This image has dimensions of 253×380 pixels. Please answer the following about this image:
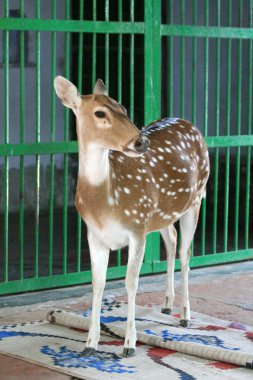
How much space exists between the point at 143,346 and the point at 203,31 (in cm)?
339

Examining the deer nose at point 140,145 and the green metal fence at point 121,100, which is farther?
the green metal fence at point 121,100

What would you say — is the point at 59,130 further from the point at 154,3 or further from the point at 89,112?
the point at 89,112

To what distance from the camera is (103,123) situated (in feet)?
17.3

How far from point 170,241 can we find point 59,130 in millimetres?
6644

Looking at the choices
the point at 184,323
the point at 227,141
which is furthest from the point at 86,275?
the point at 227,141

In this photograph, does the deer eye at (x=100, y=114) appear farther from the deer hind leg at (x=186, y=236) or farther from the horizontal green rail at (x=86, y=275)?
the horizontal green rail at (x=86, y=275)

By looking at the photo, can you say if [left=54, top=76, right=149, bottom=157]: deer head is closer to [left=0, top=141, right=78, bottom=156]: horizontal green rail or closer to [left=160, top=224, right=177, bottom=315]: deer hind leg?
[left=160, top=224, right=177, bottom=315]: deer hind leg

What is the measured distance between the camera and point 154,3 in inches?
306

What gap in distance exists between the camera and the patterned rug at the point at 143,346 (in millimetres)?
5219

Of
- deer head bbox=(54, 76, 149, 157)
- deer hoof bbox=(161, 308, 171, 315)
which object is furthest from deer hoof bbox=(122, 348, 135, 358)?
deer head bbox=(54, 76, 149, 157)

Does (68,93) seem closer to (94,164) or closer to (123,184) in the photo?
(94,164)

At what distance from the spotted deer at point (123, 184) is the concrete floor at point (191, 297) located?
2.26ft

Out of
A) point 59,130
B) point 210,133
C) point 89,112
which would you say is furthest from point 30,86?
point 89,112

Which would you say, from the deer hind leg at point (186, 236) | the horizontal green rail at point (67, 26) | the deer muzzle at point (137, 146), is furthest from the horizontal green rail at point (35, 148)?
the deer muzzle at point (137, 146)
